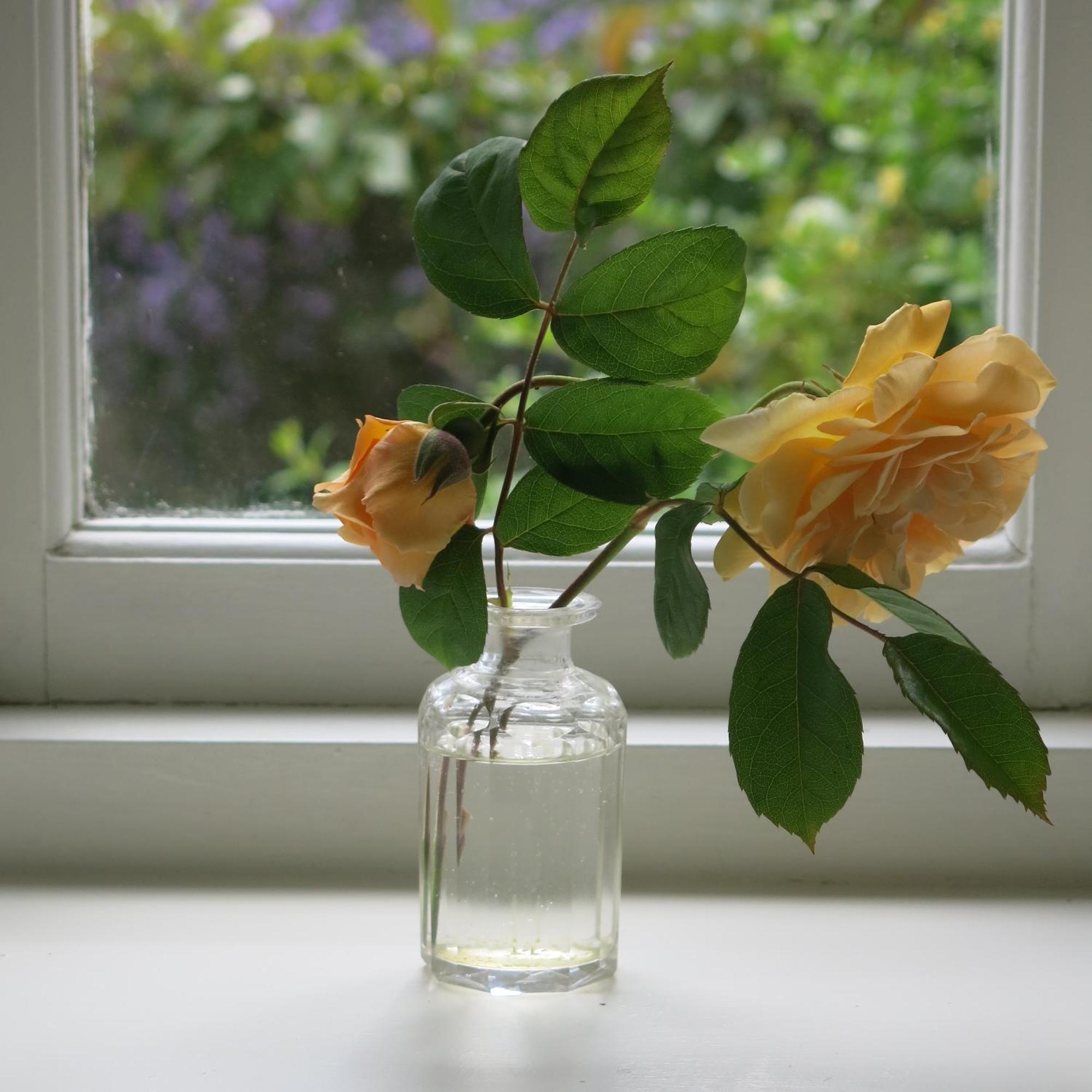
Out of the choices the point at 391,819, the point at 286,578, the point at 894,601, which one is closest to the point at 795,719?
the point at 894,601

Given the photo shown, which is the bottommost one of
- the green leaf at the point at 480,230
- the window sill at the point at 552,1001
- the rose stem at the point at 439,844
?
the window sill at the point at 552,1001

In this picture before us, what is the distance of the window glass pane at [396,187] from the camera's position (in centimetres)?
89

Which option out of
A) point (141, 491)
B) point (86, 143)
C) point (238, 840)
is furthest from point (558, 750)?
point (86, 143)

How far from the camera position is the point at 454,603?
54 cm

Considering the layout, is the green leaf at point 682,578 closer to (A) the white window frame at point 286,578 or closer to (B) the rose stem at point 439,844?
(B) the rose stem at point 439,844

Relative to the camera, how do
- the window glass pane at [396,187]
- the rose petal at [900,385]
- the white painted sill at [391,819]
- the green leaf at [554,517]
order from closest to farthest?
the rose petal at [900,385] → the green leaf at [554,517] → the white painted sill at [391,819] → the window glass pane at [396,187]

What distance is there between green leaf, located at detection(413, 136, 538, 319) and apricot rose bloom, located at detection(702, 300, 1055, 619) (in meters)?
0.12

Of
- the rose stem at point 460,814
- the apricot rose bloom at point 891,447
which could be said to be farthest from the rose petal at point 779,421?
the rose stem at point 460,814

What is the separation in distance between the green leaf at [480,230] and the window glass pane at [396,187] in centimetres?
38

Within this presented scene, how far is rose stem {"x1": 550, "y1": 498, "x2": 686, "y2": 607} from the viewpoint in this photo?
553mm

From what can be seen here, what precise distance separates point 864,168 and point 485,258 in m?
0.47

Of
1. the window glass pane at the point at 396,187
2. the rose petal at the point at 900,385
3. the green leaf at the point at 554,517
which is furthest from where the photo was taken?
the window glass pane at the point at 396,187

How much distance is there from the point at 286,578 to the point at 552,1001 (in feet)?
1.23

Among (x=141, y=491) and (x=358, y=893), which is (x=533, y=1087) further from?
(x=141, y=491)
